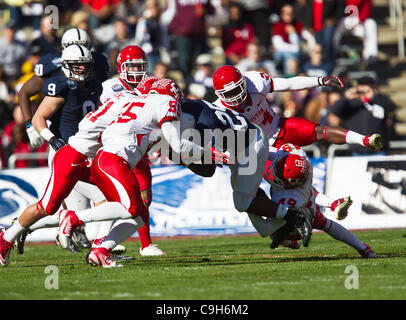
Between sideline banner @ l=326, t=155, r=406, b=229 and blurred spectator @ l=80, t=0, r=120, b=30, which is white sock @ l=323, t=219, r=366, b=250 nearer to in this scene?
sideline banner @ l=326, t=155, r=406, b=229

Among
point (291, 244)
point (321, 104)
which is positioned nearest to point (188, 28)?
point (321, 104)

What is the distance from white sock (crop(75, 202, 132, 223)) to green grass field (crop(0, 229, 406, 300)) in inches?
17.1

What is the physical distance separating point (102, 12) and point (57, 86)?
23.9 feet

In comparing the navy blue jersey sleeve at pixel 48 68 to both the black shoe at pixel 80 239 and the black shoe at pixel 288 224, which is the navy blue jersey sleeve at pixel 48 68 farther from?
the black shoe at pixel 288 224

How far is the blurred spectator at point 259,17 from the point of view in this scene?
1462 centimetres

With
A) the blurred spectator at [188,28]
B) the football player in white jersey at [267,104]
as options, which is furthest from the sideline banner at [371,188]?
the blurred spectator at [188,28]

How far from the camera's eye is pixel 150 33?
47.0 feet

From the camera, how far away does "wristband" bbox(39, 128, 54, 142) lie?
770cm

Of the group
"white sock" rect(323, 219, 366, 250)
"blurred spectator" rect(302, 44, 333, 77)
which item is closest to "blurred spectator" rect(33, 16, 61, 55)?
"blurred spectator" rect(302, 44, 333, 77)

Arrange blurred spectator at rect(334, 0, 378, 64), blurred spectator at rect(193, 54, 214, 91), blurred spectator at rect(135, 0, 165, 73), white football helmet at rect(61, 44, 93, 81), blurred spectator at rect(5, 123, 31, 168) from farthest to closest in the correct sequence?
blurred spectator at rect(334, 0, 378, 64) < blurred spectator at rect(135, 0, 165, 73) < blurred spectator at rect(193, 54, 214, 91) < blurred spectator at rect(5, 123, 31, 168) < white football helmet at rect(61, 44, 93, 81)

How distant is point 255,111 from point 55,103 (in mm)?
2033

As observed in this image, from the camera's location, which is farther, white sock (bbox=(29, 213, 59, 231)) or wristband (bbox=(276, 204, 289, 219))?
white sock (bbox=(29, 213, 59, 231))

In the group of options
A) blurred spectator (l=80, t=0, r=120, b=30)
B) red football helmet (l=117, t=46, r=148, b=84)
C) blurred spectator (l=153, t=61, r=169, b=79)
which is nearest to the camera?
red football helmet (l=117, t=46, r=148, b=84)

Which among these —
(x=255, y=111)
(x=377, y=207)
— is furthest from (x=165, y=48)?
(x=255, y=111)
